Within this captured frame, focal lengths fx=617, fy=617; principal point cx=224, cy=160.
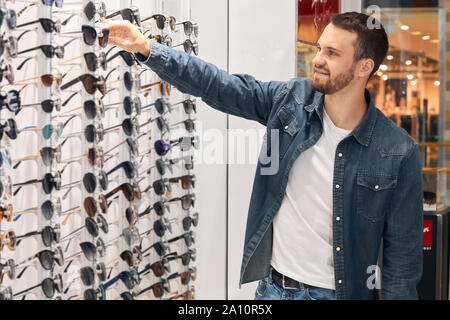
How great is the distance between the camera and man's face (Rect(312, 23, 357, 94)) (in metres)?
2.22

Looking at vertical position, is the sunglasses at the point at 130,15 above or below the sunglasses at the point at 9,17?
above

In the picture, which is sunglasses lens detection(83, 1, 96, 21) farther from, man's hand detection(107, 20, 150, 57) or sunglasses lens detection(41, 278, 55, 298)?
sunglasses lens detection(41, 278, 55, 298)

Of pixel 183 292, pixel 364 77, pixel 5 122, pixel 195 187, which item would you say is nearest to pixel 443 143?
pixel 364 77

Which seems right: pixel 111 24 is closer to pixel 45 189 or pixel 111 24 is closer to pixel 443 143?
pixel 45 189

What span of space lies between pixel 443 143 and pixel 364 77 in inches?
22.4

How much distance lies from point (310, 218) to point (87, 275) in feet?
2.71

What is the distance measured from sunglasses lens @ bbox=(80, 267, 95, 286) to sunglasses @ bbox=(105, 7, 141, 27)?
3.04ft

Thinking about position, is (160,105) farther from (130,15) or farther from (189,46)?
(130,15)

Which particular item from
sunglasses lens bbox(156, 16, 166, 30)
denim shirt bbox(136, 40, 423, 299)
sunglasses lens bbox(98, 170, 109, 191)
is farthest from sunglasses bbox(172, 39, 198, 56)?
sunglasses lens bbox(98, 170, 109, 191)

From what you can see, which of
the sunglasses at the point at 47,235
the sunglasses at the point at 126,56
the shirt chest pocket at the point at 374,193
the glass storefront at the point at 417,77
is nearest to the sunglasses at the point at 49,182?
the sunglasses at the point at 47,235

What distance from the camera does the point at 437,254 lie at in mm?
2668

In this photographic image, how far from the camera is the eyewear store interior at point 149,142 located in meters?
2.02

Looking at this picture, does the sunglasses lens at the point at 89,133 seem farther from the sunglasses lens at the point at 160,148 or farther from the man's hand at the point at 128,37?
the sunglasses lens at the point at 160,148

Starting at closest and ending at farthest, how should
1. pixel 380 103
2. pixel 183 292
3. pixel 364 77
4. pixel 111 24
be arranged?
pixel 111 24
pixel 364 77
pixel 380 103
pixel 183 292
